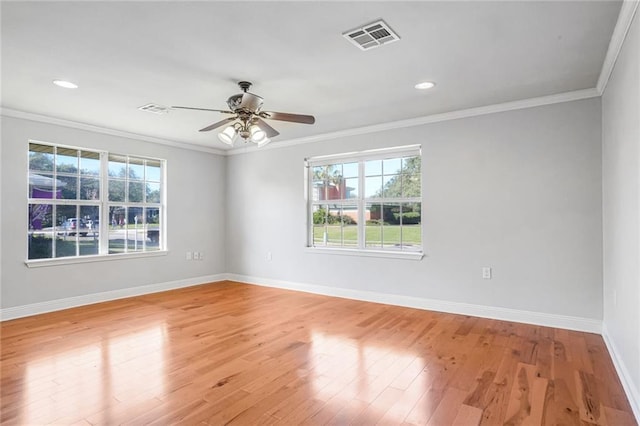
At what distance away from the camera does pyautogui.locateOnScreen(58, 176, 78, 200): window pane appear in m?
4.73

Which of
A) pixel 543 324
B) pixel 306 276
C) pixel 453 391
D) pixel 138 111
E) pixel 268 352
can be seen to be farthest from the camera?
pixel 306 276

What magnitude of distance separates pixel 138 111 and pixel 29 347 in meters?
2.69

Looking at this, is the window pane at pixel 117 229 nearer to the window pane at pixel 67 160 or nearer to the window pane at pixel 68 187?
the window pane at pixel 68 187

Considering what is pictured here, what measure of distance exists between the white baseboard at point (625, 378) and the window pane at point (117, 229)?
5.89 meters

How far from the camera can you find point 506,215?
13.3 feet

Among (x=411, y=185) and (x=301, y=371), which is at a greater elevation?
(x=411, y=185)

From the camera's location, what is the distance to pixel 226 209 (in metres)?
6.76

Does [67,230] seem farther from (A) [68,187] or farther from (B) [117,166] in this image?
(B) [117,166]

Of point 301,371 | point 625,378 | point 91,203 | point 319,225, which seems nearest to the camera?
point 625,378

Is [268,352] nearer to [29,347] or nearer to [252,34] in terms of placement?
[29,347]

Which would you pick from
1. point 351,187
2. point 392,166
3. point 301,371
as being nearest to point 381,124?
point 392,166

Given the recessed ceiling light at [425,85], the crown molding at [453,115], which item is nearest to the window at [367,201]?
the crown molding at [453,115]

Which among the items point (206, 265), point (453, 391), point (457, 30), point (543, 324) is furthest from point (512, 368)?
point (206, 265)

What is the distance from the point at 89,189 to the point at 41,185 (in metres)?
0.55
